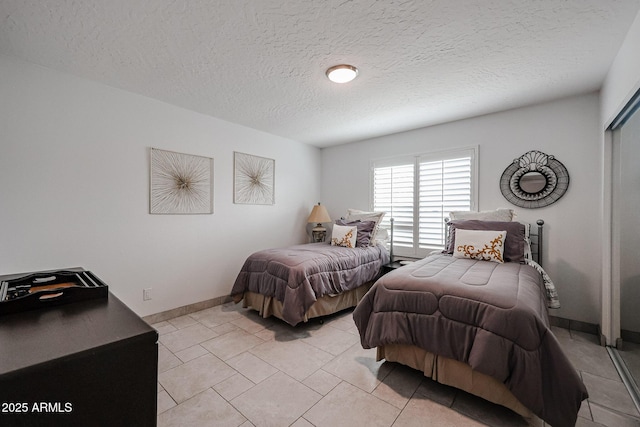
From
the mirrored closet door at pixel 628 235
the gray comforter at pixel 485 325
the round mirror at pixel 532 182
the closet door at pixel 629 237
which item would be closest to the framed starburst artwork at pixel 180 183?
the gray comforter at pixel 485 325

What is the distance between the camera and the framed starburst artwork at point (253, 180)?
378 centimetres

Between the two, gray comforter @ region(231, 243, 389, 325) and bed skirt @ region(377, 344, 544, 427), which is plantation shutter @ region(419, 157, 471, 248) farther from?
bed skirt @ region(377, 344, 544, 427)

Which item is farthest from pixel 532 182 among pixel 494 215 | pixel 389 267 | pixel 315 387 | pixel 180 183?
pixel 180 183

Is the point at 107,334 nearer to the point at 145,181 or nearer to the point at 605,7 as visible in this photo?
the point at 145,181

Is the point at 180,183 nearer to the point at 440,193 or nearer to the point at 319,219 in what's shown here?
the point at 319,219

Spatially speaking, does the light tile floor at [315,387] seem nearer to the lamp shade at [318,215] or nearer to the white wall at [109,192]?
the white wall at [109,192]

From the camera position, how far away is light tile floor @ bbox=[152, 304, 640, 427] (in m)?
1.62

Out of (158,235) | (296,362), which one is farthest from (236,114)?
(296,362)

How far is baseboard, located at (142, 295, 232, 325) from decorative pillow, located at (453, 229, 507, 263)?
9.80 ft

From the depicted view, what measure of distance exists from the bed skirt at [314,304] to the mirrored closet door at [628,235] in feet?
7.59

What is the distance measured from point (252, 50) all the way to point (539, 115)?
3175 mm

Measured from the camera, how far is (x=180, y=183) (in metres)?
3.19

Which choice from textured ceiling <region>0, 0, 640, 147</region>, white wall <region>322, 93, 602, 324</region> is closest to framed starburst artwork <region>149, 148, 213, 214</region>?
textured ceiling <region>0, 0, 640, 147</region>

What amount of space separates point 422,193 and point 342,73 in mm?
2212
